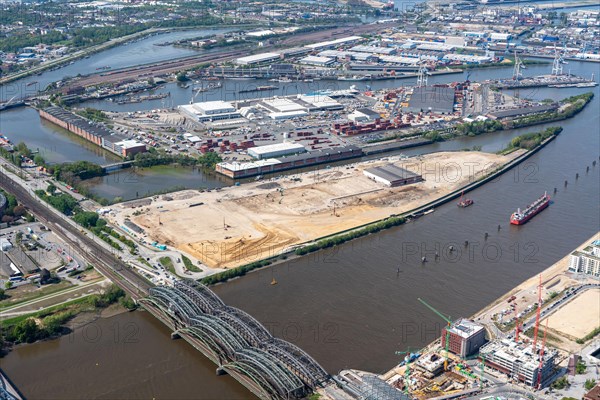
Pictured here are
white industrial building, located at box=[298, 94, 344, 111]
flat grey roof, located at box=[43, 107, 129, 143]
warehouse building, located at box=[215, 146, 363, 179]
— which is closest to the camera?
warehouse building, located at box=[215, 146, 363, 179]

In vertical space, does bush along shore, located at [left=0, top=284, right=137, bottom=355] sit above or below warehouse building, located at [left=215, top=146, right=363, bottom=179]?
below

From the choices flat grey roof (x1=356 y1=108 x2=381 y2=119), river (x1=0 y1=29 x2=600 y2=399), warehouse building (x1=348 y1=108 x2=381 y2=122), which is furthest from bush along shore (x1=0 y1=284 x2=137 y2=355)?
flat grey roof (x1=356 y1=108 x2=381 y2=119)

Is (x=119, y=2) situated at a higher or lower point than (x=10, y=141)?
higher

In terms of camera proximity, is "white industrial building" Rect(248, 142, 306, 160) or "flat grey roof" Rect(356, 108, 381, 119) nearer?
"white industrial building" Rect(248, 142, 306, 160)

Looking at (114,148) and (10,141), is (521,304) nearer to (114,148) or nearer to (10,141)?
(114,148)

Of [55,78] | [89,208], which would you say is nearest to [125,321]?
[89,208]

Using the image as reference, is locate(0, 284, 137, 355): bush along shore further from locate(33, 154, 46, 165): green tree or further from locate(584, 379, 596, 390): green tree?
locate(33, 154, 46, 165): green tree

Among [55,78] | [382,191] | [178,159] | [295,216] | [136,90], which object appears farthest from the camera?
[55,78]
